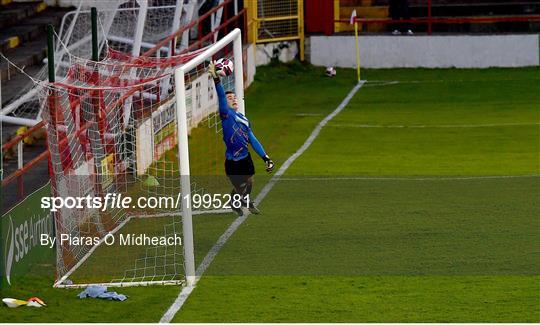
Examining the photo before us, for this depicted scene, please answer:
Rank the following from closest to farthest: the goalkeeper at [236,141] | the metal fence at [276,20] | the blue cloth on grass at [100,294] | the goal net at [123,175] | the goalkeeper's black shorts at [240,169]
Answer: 1. the blue cloth on grass at [100,294]
2. the goal net at [123,175]
3. the goalkeeper at [236,141]
4. the goalkeeper's black shorts at [240,169]
5. the metal fence at [276,20]

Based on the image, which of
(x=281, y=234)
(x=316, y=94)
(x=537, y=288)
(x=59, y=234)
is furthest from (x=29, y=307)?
(x=316, y=94)

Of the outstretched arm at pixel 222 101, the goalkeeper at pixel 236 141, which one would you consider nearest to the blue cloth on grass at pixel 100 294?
the outstretched arm at pixel 222 101

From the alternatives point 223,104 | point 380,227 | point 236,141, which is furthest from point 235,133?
point 380,227

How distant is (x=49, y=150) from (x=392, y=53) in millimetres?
17355

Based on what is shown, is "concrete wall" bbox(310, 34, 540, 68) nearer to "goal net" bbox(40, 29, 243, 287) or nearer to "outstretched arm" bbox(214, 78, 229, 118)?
"goal net" bbox(40, 29, 243, 287)

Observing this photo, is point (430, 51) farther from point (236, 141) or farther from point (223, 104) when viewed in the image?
point (223, 104)

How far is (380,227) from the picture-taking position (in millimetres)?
17188

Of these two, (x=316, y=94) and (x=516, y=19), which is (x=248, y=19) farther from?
(x=516, y=19)

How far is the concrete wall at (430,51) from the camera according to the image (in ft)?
102

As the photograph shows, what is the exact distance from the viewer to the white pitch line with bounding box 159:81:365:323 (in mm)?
13891

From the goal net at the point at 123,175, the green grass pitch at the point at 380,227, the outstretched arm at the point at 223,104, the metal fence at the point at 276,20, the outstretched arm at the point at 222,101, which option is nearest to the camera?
Result: the green grass pitch at the point at 380,227

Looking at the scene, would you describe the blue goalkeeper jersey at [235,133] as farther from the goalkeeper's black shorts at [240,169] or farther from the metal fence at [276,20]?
the metal fence at [276,20]

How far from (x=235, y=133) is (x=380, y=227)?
2154mm

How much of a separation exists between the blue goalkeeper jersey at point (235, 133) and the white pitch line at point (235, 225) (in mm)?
1040
